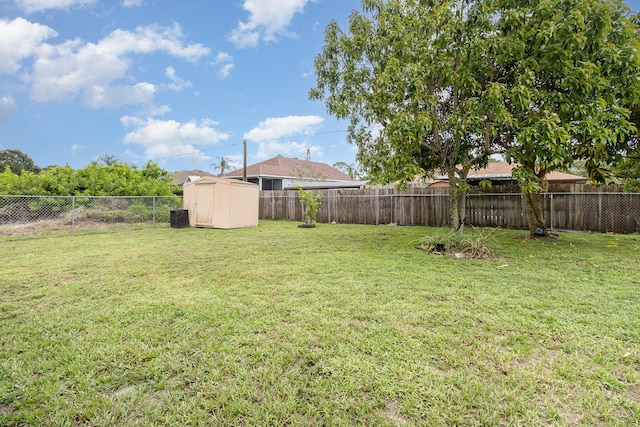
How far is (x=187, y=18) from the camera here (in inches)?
377

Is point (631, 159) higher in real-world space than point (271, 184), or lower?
lower

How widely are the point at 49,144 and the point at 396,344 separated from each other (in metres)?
23.1

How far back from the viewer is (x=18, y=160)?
3064 cm

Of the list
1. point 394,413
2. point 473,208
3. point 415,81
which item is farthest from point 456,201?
point 394,413

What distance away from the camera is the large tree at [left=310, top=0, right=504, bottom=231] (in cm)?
529

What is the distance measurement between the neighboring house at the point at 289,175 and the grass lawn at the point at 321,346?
18335mm

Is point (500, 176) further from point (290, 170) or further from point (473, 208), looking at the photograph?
point (290, 170)

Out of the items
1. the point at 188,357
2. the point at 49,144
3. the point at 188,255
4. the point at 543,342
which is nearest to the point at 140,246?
the point at 188,255


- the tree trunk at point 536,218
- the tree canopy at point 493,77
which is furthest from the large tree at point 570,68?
the tree trunk at point 536,218

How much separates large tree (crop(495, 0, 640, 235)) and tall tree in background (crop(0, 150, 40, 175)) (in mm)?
39942

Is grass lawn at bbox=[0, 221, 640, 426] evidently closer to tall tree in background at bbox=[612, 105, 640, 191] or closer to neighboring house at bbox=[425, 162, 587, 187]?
tall tree in background at bbox=[612, 105, 640, 191]

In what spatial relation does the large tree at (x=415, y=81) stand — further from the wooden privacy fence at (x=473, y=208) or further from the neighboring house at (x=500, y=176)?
the neighboring house at (x=500, y=176)

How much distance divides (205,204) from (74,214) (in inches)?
156

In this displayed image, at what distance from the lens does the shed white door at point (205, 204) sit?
34.6ft
